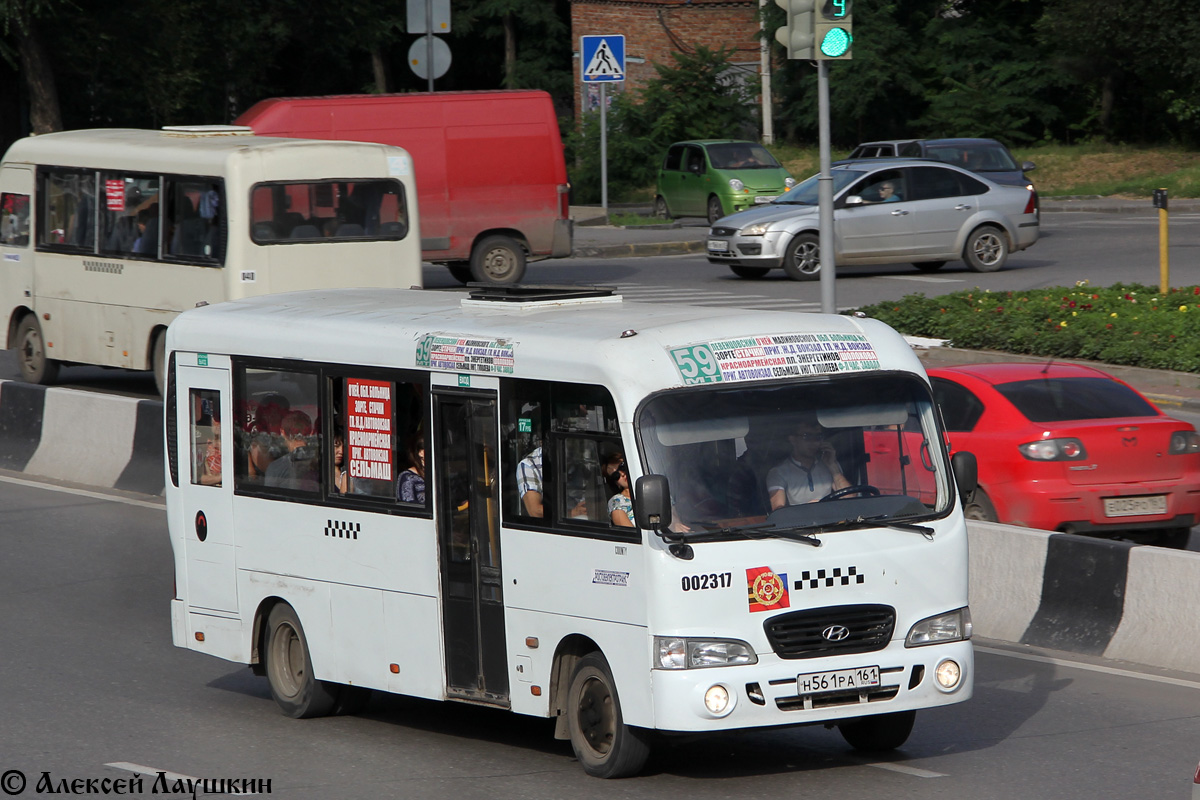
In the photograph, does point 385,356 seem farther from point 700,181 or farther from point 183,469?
point 700,181

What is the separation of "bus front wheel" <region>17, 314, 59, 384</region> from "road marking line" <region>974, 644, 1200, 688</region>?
12327mm

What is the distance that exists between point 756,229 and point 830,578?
19.0m

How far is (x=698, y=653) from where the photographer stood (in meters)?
6.70

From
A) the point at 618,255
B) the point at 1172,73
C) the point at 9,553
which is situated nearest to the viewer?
the point at 9,553

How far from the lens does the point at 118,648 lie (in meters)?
10.0

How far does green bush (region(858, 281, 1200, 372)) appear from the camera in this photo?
16.8 meters

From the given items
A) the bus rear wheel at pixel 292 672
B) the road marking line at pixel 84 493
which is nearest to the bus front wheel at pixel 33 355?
the road marking line at pixel 84 493

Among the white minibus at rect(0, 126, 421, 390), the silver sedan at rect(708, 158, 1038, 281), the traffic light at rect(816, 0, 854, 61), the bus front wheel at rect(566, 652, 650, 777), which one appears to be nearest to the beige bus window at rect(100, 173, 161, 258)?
the white minibus at rect(0, 126, 421, 390)

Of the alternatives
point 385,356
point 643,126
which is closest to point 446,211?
point 385,356

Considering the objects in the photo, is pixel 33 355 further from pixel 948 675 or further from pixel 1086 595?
Result: pixel 948 675

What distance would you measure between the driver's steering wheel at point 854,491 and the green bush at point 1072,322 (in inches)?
395

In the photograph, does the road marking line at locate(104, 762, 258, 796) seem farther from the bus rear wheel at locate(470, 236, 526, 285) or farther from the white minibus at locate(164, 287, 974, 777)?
the bus rear wheel at locate(470, 236, 526, 285)

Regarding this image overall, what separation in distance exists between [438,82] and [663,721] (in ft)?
197

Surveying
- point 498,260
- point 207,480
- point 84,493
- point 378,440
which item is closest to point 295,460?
point 378,440
